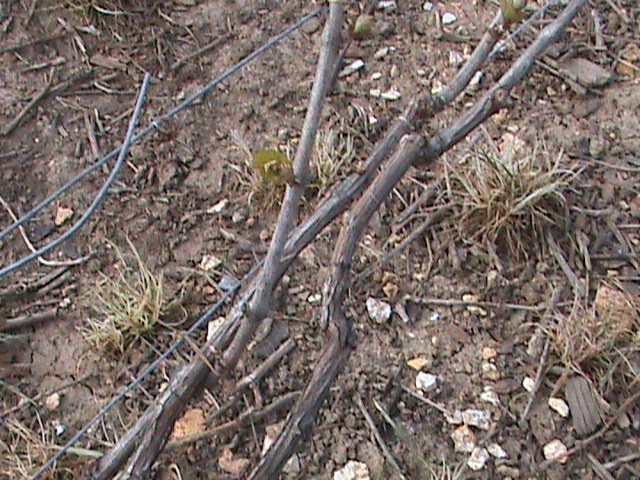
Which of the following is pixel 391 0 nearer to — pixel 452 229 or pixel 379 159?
pixel 452 229

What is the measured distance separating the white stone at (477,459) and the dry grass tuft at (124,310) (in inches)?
26.8

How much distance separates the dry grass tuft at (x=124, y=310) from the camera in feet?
5.73

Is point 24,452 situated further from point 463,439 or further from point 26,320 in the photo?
point 463,439

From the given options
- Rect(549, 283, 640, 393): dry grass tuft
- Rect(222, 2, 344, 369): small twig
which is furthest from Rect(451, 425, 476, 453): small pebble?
Rect(222, 2, 344, 369): small twig

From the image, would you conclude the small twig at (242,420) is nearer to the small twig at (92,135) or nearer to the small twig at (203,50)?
the small twig at (92,135)

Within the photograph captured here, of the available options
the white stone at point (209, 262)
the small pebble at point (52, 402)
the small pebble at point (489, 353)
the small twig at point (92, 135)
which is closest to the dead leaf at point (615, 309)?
the small pebble at point (489, 353)

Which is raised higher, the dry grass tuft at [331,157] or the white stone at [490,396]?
the dry grass tuft at [331,157]

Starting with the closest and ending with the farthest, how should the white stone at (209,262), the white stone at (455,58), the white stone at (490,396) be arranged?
1. the white stone at (490,396)
2. the white stone at (209,262)
3. the white stone at (455,58)

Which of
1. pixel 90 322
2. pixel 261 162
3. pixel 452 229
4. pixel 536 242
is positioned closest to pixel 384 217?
pixel 452 229

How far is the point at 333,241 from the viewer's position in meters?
1.90

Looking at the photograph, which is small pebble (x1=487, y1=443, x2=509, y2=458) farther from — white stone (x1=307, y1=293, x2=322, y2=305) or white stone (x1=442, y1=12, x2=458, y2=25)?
white stone (x1=442, y1=12, x2=458, y2=25)

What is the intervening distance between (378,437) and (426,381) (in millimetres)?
159

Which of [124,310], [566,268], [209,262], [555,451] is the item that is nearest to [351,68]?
[209,262]

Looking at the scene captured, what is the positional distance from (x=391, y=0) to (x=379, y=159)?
3.22 ft
